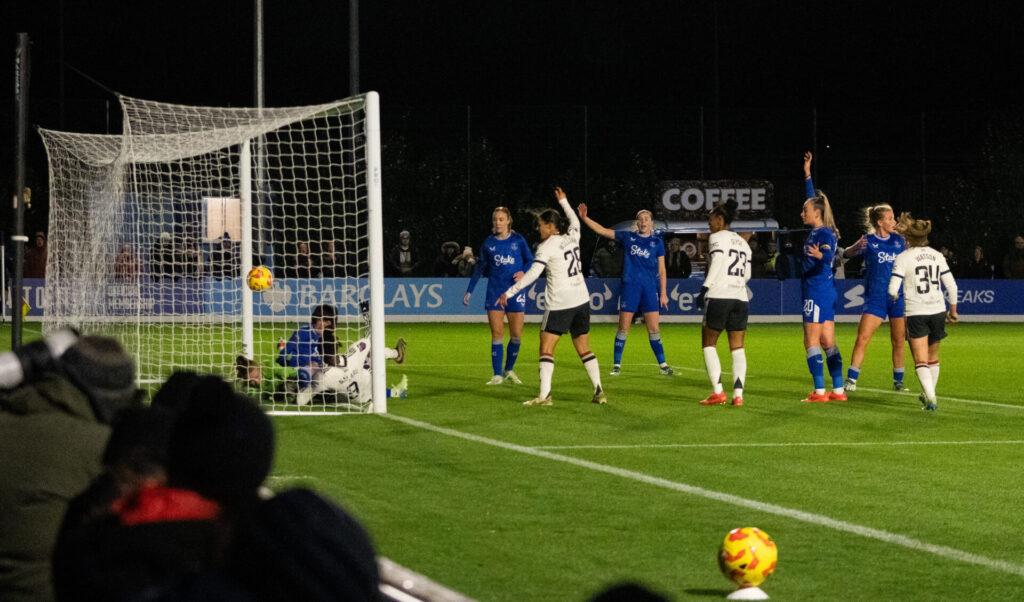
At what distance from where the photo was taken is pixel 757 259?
34.2m

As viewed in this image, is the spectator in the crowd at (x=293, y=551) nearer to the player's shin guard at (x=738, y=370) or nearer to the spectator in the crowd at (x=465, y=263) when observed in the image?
the player's shin guard at (x=738, y=370)

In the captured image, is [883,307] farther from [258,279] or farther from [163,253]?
[163,253]

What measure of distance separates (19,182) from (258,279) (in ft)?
14.1

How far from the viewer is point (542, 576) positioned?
19.5 ft

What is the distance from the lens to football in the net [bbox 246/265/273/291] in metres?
13.9

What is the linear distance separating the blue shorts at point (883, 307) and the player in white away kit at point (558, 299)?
3.20 meters

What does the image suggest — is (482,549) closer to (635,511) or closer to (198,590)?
(635,511)

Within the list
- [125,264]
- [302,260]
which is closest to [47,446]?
[125,264]

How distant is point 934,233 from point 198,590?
3917 centimetres

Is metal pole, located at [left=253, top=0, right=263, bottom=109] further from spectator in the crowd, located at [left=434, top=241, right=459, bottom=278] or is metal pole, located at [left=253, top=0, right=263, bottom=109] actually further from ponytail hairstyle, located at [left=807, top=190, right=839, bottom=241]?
ponytail hairstyle, located at [left=807, top=190, right=839, bottom=241]

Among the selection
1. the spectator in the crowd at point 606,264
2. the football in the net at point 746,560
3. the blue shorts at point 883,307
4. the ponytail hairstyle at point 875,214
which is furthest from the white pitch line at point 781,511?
the spectator in the crowd at point 606,264

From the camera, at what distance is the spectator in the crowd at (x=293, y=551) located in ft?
6.95

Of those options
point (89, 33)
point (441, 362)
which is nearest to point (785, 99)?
point (89, 33)

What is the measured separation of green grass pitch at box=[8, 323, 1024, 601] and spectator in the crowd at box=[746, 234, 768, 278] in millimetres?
17538
